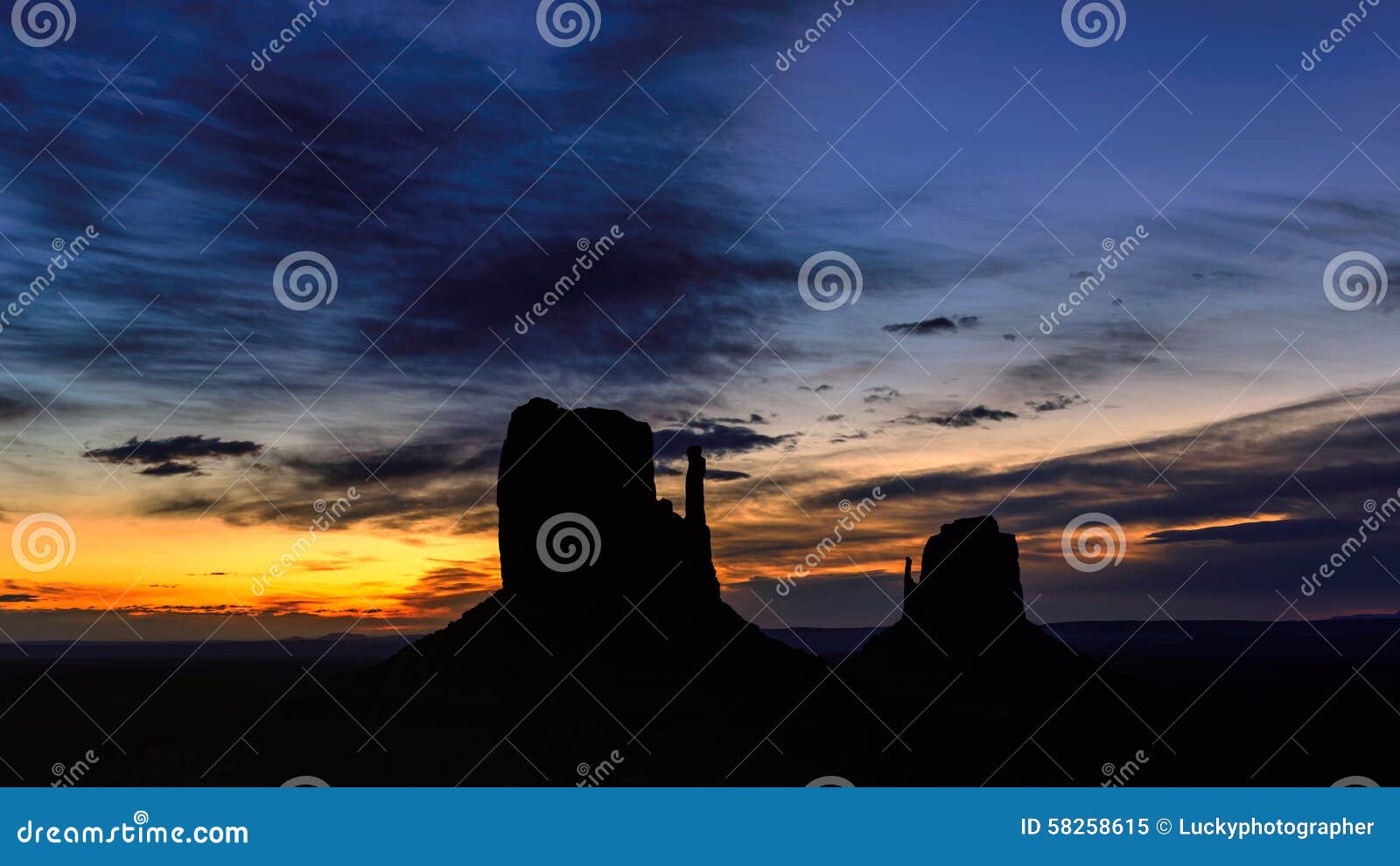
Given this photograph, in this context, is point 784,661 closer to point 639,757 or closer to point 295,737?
point 639,757

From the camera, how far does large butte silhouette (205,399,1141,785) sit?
3445 inches

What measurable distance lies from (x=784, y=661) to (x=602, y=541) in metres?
20.1

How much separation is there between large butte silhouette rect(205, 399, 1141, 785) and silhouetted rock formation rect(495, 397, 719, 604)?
18 cm

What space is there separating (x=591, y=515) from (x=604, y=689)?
22.6m

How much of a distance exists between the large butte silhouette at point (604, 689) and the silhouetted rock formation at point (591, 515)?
18 centimetres

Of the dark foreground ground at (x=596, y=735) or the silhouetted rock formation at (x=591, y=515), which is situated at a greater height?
the silhouetted rock formation at (x=591, y=515)

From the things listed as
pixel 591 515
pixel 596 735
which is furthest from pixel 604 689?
pixel 591 515

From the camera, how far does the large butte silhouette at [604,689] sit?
87.5 meters

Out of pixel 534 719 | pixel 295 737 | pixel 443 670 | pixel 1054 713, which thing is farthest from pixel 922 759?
pixel 1054 713

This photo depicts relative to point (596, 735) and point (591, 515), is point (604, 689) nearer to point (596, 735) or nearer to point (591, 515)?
point (596, 735)

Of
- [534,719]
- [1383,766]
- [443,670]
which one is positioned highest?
[443,670]

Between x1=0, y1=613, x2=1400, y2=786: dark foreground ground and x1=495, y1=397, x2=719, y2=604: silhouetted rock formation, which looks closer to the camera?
x1=0, y1=613, x2=1400, y2=786: dark foreground ground

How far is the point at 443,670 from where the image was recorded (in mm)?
97750

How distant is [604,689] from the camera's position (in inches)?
3748
